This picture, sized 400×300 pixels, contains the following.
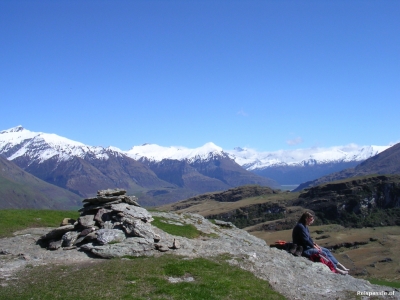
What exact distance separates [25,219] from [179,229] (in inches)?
656

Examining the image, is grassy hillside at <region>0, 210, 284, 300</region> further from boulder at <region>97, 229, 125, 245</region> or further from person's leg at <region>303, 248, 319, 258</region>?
person's leg at <region>303, 248, 319, 258</region>

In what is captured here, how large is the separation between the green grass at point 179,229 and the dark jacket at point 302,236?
523 inches

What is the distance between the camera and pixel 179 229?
42688 mm

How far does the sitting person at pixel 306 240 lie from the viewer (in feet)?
99.6

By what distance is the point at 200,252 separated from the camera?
103 feet

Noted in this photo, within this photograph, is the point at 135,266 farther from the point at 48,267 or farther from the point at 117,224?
the point at 117,224

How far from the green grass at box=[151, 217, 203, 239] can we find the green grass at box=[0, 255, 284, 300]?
44.5ft

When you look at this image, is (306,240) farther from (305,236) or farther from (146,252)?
(146,252)

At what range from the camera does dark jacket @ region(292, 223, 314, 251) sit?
99.9 ft

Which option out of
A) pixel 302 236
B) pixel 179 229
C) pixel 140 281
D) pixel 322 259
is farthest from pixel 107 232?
pixel 322 259

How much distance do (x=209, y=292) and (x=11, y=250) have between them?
17945 millimetres

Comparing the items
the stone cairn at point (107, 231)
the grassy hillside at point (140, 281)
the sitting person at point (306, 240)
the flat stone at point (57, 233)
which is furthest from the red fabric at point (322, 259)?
the flat stone at point (57, 233)

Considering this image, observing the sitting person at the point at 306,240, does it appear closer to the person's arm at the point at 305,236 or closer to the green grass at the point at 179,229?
the person's arm at the point at 305,236

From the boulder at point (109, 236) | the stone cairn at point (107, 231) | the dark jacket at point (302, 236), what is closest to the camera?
the stone cairn at point (107, 231)
